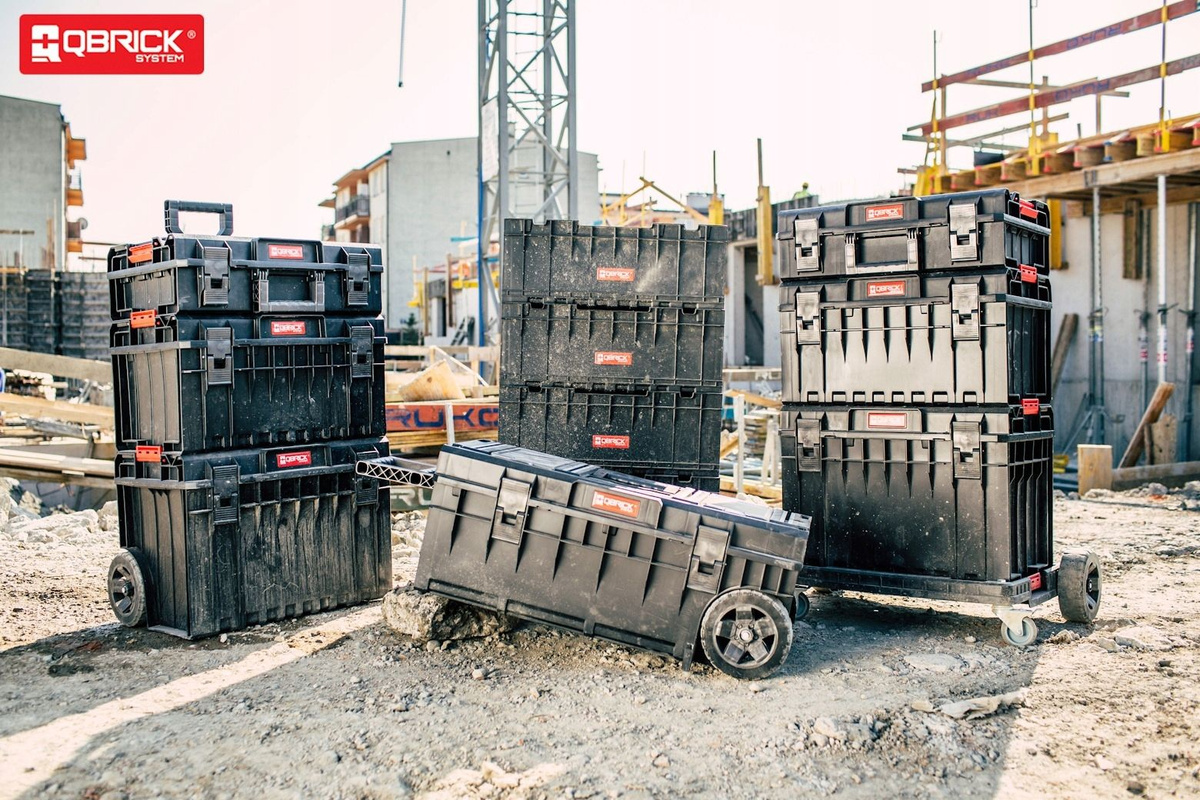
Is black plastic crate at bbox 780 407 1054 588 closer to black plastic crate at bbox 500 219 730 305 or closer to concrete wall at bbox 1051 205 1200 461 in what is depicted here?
black plastic crate at bbox 500 219 730 305

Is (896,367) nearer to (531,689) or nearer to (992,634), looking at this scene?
(992,634)

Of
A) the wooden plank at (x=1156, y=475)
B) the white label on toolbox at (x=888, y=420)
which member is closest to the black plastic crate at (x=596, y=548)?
the white label on toolbox at (x=888, y=420)

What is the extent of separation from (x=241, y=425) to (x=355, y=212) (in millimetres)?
60342

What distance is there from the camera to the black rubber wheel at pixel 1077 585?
20.0ft

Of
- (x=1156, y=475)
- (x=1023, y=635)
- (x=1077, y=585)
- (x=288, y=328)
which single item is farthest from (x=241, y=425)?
(x=1156, y=475)

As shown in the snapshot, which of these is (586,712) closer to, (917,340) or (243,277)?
(917,340)

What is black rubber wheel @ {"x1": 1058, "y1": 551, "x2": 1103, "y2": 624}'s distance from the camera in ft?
20.0

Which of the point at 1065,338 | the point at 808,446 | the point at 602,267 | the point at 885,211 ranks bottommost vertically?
the point at 808,446

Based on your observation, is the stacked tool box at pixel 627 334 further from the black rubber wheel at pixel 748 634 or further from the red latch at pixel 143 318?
the red latch at pixel 143 318

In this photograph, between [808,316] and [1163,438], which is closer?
[808,316]

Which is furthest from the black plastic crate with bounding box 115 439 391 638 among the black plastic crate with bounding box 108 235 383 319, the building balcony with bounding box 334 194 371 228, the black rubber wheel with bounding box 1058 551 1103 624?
the building balcony with bounding box 334 194 371 228

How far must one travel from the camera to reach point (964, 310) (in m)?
5.90

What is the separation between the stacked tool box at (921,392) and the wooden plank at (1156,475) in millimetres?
7168

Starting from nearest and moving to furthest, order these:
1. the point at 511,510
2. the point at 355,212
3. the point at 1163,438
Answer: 1. the point at 511,510
2. the point at 1163,438
3. the point at 355,212
